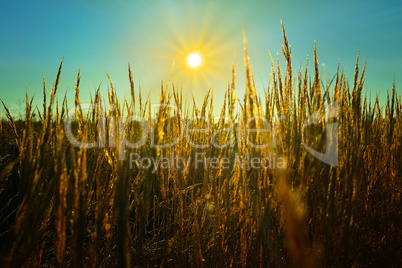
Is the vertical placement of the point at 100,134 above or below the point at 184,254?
above

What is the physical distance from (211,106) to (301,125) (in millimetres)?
712

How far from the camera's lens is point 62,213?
0.67 metres

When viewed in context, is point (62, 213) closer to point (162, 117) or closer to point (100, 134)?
point (162, 117)

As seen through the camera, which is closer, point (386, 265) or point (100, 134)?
point (386, 265)

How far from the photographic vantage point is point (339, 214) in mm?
1067

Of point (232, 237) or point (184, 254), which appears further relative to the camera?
point (184, 254)

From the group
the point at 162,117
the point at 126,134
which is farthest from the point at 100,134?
the point at 162,117

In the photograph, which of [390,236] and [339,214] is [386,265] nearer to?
[390,236]

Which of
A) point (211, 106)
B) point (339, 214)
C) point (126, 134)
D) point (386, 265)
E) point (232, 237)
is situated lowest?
point (386, 265)

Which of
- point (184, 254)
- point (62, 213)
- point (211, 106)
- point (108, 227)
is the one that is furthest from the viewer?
point (211, 106)

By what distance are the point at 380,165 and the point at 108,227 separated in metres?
1.78

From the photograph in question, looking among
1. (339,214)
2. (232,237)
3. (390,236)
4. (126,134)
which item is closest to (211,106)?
(126,134)

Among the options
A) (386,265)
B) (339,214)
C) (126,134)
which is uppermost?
(126,134)

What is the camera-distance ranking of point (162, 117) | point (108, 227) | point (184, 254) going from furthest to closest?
point (184, 254) → point (108, 227) → point (162, 117)
